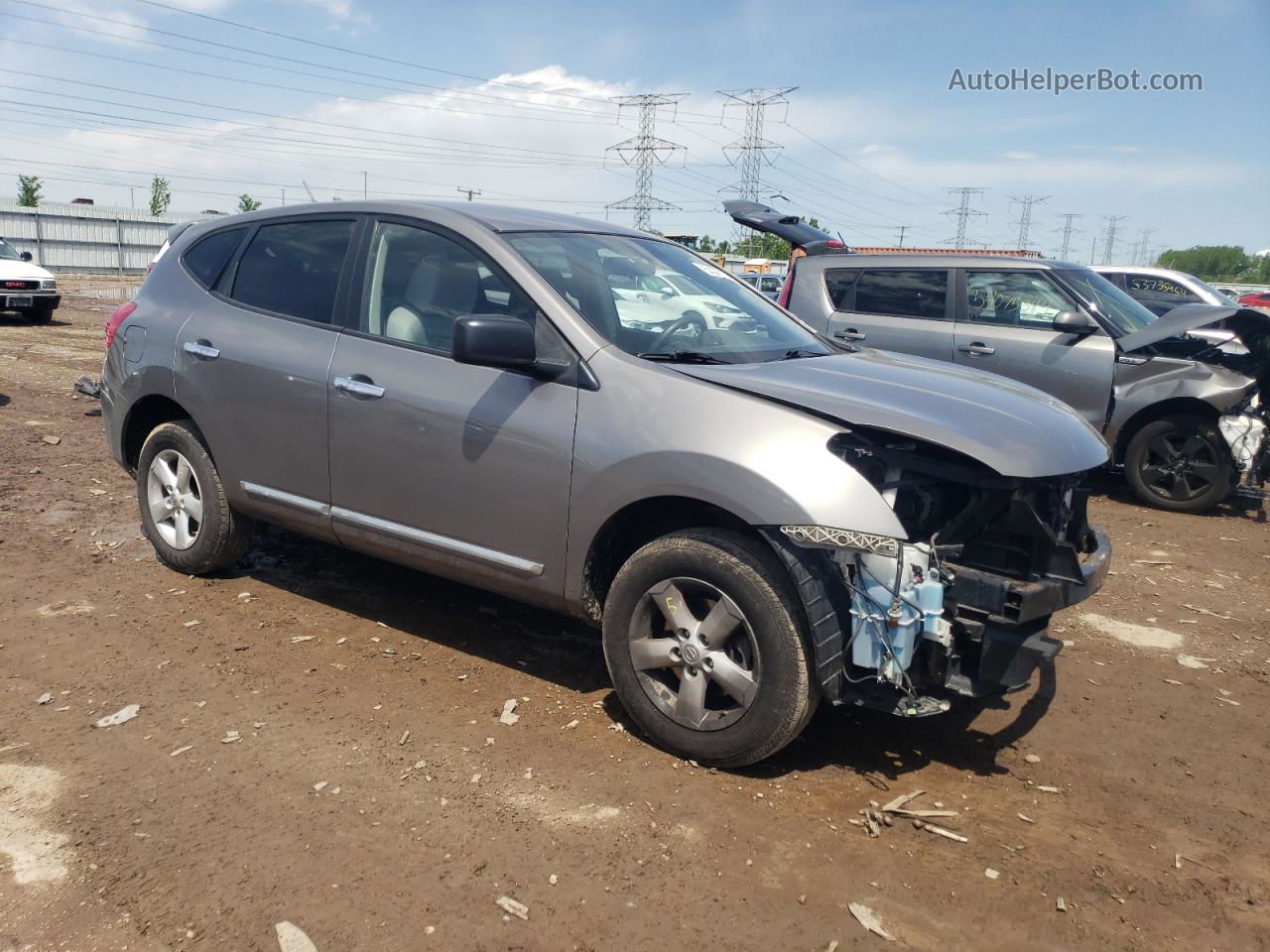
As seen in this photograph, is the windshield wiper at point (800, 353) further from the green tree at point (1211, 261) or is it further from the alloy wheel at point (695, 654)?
the green tree at point (1211, 261)

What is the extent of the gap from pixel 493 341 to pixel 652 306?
82cm

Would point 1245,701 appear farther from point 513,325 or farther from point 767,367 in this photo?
point 513,325

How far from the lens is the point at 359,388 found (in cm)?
429

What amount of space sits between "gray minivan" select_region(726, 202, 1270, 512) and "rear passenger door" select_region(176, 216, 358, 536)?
5.23 m

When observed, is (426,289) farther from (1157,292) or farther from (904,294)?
(1157,292)

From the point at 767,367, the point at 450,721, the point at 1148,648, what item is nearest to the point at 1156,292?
the point at 1148,648

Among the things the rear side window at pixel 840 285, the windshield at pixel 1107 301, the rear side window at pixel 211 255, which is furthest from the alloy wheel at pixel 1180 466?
the rear side window at pixel 211 255

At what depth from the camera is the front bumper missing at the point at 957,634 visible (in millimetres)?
3256

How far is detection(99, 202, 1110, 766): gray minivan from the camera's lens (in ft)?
10.8

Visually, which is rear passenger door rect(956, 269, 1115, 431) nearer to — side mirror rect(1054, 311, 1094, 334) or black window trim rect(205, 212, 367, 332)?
side mirror rect(1054, 311, 1094, 334)

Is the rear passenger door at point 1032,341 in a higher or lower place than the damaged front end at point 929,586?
higher

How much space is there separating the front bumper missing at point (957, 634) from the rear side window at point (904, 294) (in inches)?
229

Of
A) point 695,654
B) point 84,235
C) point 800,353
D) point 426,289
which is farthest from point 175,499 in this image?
point 84,235

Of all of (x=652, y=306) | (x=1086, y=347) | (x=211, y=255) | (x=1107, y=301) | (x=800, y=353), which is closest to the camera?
(x=652, y=306)
